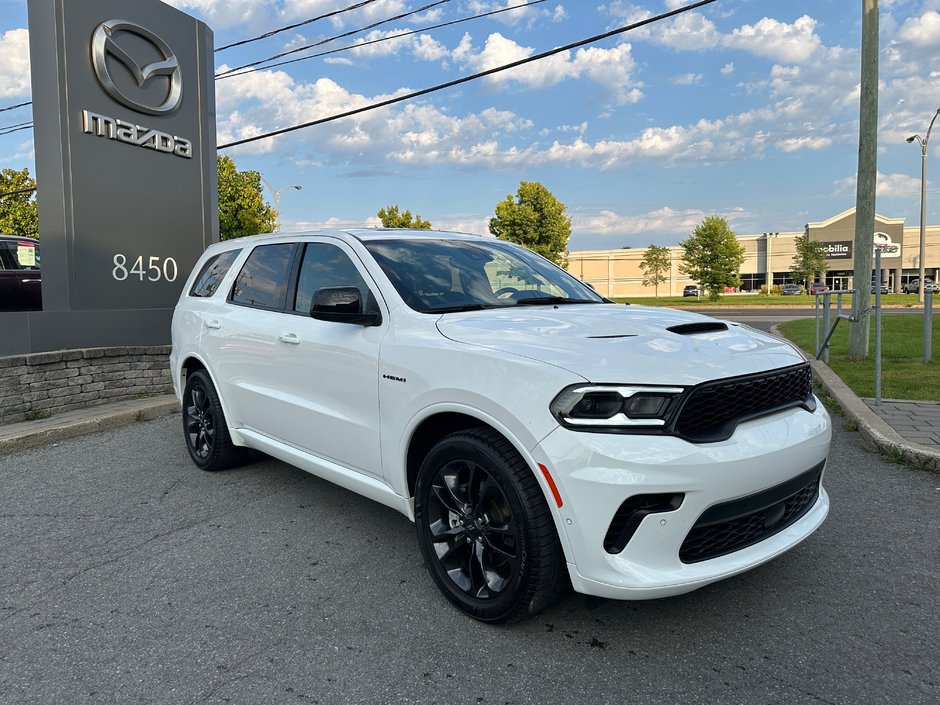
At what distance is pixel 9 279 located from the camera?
34.7ft

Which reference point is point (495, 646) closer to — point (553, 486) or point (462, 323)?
point (553, 486)

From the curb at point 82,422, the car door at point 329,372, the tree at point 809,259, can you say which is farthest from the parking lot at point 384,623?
the tree at point 809,259

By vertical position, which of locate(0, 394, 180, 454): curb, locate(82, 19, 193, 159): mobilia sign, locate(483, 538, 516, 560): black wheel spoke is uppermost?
→ locate(82, 19, 193, 159): mobilia sign

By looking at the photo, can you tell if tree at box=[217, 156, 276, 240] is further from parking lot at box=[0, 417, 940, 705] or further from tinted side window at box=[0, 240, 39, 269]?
parking lot at box=[0, 417, 940, 705]

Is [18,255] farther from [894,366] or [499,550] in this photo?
[894,366]

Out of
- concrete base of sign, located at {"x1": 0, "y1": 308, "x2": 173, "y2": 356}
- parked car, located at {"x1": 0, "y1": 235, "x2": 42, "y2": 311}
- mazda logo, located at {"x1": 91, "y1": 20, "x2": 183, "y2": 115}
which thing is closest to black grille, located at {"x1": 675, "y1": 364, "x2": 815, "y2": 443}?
concrete base of sign, located at {"x1": 0, "y1": 308, "x2": 173, "y2": 356}

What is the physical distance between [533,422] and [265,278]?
9.14ft

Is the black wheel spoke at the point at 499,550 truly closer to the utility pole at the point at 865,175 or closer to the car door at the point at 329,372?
the car door at the point at 329,372

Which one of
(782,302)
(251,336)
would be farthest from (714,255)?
(251,336)

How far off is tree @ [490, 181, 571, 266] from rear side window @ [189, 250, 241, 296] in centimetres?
3574

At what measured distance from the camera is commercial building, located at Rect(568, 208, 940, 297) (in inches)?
2773

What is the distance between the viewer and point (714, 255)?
46906 mm

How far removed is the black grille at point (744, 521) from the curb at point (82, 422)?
620 centimetres

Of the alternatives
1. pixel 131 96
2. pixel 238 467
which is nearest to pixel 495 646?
pixel 238 467
